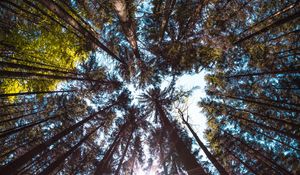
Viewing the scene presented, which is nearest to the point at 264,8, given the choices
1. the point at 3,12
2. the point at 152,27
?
the point at 152,27

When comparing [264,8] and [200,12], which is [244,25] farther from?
[200,12]

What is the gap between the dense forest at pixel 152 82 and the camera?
1088 cm

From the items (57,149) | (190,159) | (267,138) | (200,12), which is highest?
(200,12)

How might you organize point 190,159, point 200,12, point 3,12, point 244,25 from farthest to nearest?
point 244,25, point 200,12, point 3,12, point 190,159

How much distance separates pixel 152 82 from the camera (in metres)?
14.9

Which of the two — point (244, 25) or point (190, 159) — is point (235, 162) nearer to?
point (190, 159)

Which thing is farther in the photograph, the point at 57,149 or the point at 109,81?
the point at 109,81

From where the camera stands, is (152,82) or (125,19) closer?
(125,19)

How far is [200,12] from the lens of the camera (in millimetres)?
11641

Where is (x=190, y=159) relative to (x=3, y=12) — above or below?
below

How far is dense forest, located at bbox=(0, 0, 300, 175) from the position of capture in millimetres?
10883

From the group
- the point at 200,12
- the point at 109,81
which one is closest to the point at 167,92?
the point at 109,81

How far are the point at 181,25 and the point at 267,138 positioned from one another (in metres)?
8.33

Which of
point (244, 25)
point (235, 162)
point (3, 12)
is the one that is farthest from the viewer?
point (235, 162)
